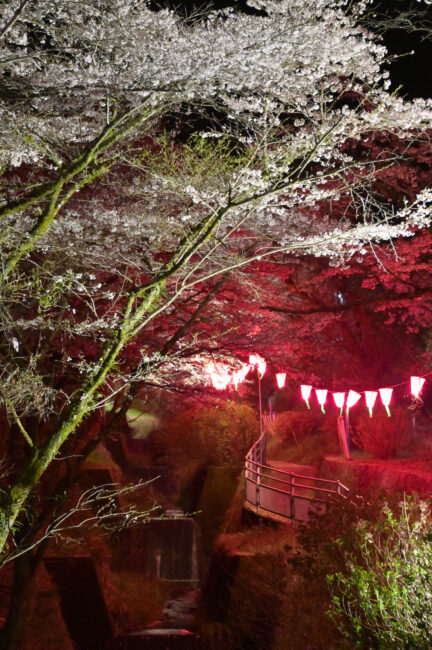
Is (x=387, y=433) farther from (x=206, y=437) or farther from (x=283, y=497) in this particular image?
(x=206, y=437)

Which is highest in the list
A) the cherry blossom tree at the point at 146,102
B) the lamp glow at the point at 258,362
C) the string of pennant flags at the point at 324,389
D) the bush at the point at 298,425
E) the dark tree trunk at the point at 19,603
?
the cherry blossom tree at the point at 146,102

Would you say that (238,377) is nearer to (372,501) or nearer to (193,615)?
(193,615)

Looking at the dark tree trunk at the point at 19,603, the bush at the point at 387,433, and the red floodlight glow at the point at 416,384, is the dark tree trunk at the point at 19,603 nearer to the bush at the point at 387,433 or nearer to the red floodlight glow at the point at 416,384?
the red floodlight glow at the point at 416,384

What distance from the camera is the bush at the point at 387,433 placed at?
18.9m

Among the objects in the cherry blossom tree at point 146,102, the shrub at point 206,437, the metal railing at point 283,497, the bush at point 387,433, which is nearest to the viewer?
the cherry blossom tree at point 146,102

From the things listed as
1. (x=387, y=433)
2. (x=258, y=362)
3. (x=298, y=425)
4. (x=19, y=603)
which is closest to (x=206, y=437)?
(x=298, y=425)

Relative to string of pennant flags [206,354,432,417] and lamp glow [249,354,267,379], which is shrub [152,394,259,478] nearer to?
string of pennant flags [206,354,432,417]

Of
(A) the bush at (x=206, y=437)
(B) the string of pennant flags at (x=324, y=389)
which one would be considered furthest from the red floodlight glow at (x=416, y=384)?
(A) the bush at (x=206, y=437)

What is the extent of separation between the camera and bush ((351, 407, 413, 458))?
18.9 metres

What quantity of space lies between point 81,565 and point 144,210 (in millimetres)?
9989

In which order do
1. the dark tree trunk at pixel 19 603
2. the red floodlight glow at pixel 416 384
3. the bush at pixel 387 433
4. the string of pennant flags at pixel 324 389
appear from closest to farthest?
the dark tree trunk at pixel 19 603
the red floodlight glow at pixel 416 384
the string of pennant flags at pixel 324 389
the bush at pixel 387 433

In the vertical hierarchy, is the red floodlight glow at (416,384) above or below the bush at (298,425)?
above

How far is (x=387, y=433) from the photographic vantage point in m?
19.0

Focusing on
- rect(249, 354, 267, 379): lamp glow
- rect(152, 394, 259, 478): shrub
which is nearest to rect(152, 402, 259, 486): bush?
rect(152, 394, 259, 478): shrub
